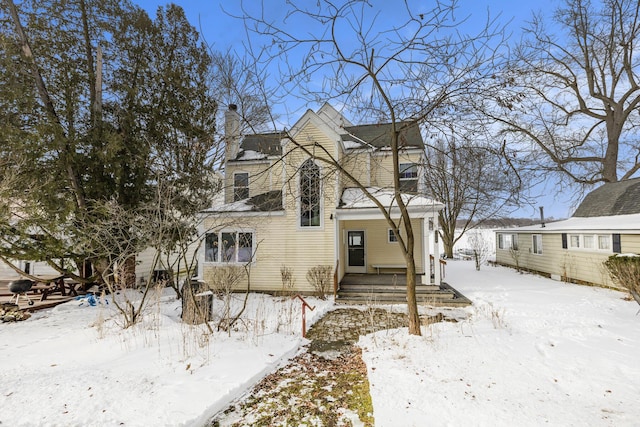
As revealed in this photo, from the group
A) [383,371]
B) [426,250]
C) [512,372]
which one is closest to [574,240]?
[426,250]

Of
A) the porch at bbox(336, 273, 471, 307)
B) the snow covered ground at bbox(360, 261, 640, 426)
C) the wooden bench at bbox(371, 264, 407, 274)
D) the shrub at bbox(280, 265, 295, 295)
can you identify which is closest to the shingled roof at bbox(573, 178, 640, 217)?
the snow covered ground at bbox(360, 261, 640, 426)

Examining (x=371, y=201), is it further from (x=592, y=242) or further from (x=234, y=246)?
(x=592, y=242)

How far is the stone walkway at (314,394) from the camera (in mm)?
3393

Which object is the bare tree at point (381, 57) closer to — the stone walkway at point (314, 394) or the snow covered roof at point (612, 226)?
the stone walkway at point (314, 394)

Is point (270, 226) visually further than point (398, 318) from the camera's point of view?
Yes

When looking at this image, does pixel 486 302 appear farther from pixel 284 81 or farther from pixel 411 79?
pixel 284 81

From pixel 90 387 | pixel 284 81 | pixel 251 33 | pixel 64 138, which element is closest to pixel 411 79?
pixel 284 81

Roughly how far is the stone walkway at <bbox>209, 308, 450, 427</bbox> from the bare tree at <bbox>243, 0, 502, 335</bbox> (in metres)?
1.66

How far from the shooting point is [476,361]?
4594mm

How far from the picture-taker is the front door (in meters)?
14.2

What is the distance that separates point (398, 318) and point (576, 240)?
10844 mm

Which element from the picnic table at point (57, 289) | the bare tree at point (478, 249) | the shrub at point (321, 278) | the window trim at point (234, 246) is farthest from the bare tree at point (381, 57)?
the bare tree at point (478, 249)

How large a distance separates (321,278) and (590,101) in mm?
18646

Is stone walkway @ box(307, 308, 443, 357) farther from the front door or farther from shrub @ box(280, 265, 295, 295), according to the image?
the front door
